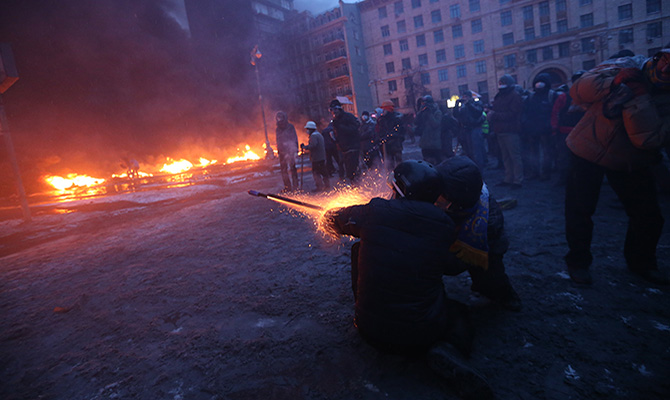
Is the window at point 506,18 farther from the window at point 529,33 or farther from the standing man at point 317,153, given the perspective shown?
the standing man at point 317,153

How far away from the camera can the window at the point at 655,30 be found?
33281 millimetres

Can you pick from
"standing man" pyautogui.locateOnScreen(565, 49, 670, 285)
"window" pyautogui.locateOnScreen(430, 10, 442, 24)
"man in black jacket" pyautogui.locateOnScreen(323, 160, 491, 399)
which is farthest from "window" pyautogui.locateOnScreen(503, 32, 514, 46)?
"man in black jacket" pyautogui.locateOnScreen(323, 160, 491, 399)

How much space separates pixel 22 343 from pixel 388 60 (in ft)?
162

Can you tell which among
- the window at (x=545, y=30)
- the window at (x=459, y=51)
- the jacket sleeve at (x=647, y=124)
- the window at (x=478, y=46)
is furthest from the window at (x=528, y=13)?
the jacket sleeve at (x=647, y=124)

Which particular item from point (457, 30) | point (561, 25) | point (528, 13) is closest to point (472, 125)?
point (561, 25)

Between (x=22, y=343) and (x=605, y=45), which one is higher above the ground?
(x=605, y=45)

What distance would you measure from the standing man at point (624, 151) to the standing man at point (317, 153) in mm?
5561

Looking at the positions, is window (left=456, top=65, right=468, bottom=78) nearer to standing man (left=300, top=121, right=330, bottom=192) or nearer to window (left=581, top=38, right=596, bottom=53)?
window (left=581, top=38, right=596, bottom=53)

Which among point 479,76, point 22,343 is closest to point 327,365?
point 22,343

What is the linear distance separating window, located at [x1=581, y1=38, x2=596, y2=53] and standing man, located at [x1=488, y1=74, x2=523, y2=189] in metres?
40.3

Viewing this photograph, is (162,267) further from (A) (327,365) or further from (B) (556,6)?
(B) (556,6)

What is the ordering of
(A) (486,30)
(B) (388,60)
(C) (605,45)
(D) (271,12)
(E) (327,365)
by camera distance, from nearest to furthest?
(E) (327,365) < (C) (605,45) < (A) (486,30) < (B) (388,60) < (D) (271,12)

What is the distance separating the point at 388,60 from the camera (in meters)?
46.1

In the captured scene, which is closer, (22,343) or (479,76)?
(22,343)
